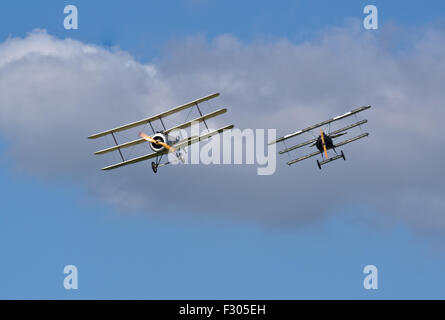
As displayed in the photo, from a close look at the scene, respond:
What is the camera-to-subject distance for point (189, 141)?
3546 inches

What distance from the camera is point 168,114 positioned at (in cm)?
9175

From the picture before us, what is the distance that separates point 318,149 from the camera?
304 ft
